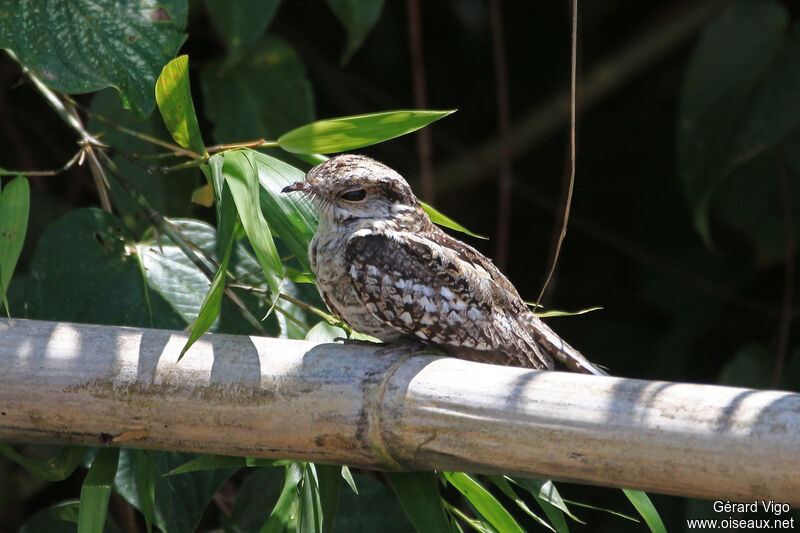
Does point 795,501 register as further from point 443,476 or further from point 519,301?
point 519,301

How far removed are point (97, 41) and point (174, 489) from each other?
2.80 ft

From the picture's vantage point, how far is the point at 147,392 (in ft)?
4.11

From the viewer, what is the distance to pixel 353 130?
1.43 metres

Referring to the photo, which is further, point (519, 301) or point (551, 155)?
point (551, 155)

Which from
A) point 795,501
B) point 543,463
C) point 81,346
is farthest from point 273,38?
point 795,501

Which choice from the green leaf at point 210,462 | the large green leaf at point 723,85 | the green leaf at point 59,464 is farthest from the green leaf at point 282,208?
the large green leaf at point 723,85

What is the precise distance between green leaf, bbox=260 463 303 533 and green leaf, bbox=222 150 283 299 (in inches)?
14.1

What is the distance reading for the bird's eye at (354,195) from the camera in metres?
1.70

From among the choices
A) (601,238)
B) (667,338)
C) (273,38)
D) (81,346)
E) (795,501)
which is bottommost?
(667,338)

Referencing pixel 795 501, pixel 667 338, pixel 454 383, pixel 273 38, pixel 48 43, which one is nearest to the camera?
pixel 795 501

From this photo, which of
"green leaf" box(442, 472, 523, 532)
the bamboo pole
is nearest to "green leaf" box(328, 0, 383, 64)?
the bamboo pole

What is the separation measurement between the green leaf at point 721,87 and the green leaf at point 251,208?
5.56 feet

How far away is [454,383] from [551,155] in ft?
8.57

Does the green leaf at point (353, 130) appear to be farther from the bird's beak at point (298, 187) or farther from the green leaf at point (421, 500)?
the green leaf at point (421, 500)
